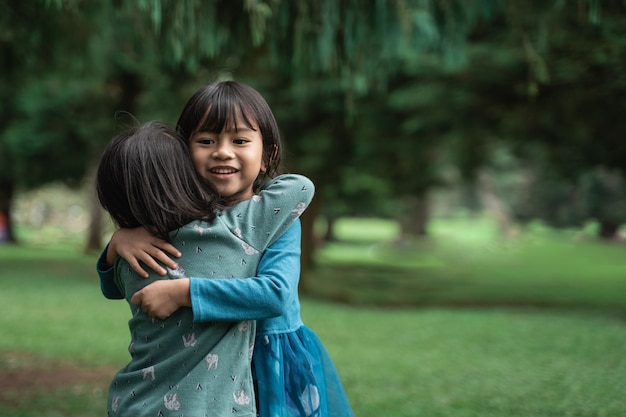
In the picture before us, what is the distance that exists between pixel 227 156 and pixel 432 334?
794cm

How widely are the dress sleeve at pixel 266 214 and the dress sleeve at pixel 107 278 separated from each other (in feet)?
1.36

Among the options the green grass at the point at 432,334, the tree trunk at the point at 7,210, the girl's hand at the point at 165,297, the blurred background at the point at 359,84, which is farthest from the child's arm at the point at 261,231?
the tree trunk at the point at 7,210

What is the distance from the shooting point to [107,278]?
2.20 metres

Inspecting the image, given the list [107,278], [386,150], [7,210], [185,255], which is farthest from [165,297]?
[7,210]

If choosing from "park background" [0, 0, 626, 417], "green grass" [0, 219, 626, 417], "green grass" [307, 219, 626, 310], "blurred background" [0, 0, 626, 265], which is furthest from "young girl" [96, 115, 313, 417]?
"green grass" [307, 219, 626, 310]

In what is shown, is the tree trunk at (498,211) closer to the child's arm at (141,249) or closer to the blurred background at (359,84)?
the blurred background at (359,84)

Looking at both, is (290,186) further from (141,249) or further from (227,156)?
(141,249)

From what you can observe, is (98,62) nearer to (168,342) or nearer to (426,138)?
(426,138)

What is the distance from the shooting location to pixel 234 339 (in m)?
1.93

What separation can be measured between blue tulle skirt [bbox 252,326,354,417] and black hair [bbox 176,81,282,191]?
0.56 m

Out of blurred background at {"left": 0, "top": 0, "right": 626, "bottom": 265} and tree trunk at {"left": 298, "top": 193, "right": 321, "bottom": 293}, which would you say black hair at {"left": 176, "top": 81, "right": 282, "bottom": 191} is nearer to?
blurred background at {"left": 0, "top": 0, "right": 626, "bottom": 265}

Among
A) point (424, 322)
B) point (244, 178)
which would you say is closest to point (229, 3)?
point (244, 178)

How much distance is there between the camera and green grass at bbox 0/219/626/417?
5.61m

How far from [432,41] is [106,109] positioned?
13532 millimetres
